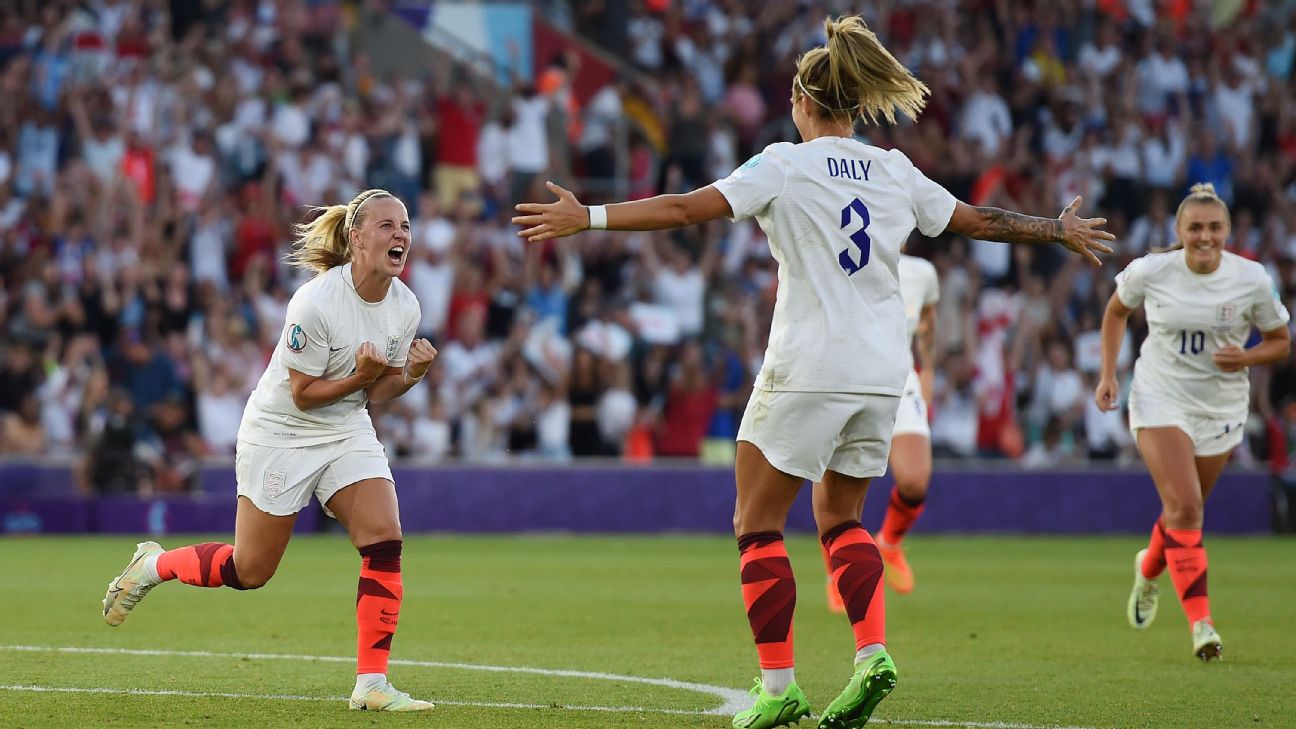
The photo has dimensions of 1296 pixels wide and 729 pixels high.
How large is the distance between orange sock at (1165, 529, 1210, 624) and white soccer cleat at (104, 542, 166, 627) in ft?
16.9

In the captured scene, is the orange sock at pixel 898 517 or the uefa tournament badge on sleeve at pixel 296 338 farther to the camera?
the orange sock at pixel 898 517

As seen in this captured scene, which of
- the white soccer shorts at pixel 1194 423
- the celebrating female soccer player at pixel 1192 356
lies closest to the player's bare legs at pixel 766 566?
the celebrating female soccer player at pixel 1192 356

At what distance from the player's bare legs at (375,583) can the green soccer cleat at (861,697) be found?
66.8 inches

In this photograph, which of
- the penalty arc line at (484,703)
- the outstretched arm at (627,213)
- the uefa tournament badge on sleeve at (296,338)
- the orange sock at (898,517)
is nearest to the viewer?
the outstretched arm at (627,213)

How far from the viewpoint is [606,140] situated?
23484mm

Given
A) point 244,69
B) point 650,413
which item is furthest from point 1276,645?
point 244,69

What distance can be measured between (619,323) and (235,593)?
8.71 metres

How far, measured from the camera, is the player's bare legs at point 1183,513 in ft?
31.2

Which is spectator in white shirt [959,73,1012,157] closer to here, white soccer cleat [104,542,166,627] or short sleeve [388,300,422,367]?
short sleeve [388,300,422,367]

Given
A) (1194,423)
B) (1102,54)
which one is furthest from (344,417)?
(1102,54)

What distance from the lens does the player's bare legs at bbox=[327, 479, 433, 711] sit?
7176 millimetres

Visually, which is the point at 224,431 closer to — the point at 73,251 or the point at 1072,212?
the point at 73,251

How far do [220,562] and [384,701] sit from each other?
108 centimetres

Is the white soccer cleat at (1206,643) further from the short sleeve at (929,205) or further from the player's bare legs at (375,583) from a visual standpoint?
the player's bare legs at (375,583)
